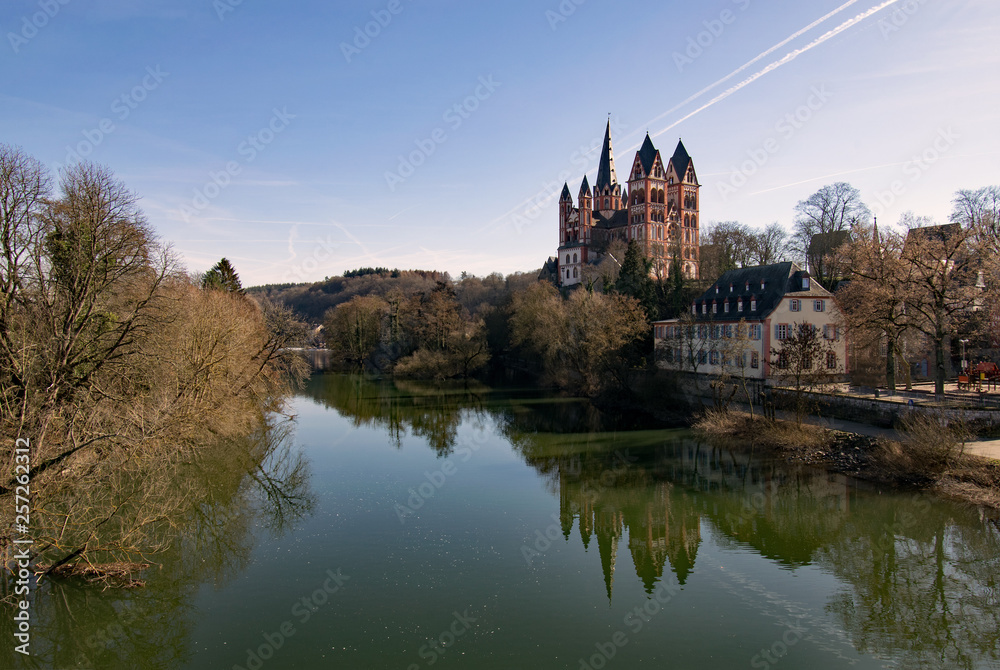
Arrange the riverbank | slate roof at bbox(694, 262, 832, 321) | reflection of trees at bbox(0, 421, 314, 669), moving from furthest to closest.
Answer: slate roof at bbox(694, 262, 832, 321) < the riverbank < reflection of trees at bbox(0, 421, 314, 669)

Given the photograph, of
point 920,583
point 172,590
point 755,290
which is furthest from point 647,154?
point 172,590

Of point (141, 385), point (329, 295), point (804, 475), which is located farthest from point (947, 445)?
point (329, 295)

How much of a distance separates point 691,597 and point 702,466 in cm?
1000

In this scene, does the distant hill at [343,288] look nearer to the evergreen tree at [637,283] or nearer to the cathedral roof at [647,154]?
the cathedral roof at [647,154]

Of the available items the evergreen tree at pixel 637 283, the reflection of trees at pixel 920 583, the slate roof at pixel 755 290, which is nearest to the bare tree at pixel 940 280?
the slate roof at pixel 755 290

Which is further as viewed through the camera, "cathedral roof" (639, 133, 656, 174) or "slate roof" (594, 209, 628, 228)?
"slate roof" (594, 209, 628, 228)

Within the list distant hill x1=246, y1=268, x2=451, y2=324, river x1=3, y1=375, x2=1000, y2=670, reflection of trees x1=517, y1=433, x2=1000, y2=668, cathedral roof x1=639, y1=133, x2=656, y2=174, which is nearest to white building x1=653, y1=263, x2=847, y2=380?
reflection of trees x1=517, y1=433, x2=1000, y2=668

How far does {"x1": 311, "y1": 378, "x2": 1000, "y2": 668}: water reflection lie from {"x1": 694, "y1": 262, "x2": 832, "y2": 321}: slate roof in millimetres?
10082

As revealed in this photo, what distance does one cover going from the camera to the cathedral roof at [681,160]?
7288 centimetres

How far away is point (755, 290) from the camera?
3238 cm

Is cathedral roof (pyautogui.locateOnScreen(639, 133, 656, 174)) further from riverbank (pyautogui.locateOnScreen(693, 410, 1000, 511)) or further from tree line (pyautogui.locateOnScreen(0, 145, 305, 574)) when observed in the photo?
tree line (pyautogui.locateOnScreen(0, 145, 305, 574))

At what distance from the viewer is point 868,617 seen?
33.4ft

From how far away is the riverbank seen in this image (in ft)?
50.8

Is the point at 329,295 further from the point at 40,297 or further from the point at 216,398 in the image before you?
the point at 40,297
